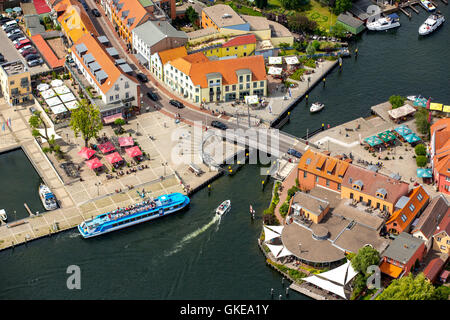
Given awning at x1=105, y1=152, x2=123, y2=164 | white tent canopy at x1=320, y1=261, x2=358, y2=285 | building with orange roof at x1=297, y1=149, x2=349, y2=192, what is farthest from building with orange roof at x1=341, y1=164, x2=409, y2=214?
awning at x1=105, y1=152, x2=123, y2=164

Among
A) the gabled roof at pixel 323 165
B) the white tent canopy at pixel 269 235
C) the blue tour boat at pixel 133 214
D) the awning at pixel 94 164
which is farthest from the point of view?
the awning at pixel 94 164

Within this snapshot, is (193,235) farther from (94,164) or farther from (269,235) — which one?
(94,164)

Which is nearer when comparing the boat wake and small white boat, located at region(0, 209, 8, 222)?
the boat wake

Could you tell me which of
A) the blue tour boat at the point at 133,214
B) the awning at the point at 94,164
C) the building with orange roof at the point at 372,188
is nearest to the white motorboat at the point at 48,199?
the blue tour boat at the point at 133,214

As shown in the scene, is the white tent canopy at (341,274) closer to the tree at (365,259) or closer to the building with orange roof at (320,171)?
the tree at (365,259)

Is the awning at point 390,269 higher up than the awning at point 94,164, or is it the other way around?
the awning at point 94,164

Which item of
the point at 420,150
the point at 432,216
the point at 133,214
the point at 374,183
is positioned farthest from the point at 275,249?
the point at 420,150

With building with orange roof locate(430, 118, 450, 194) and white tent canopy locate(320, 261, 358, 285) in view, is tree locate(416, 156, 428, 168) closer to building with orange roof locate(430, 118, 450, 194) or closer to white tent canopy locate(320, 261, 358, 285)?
building with orange roof locate(430, 118, 450, 194)
